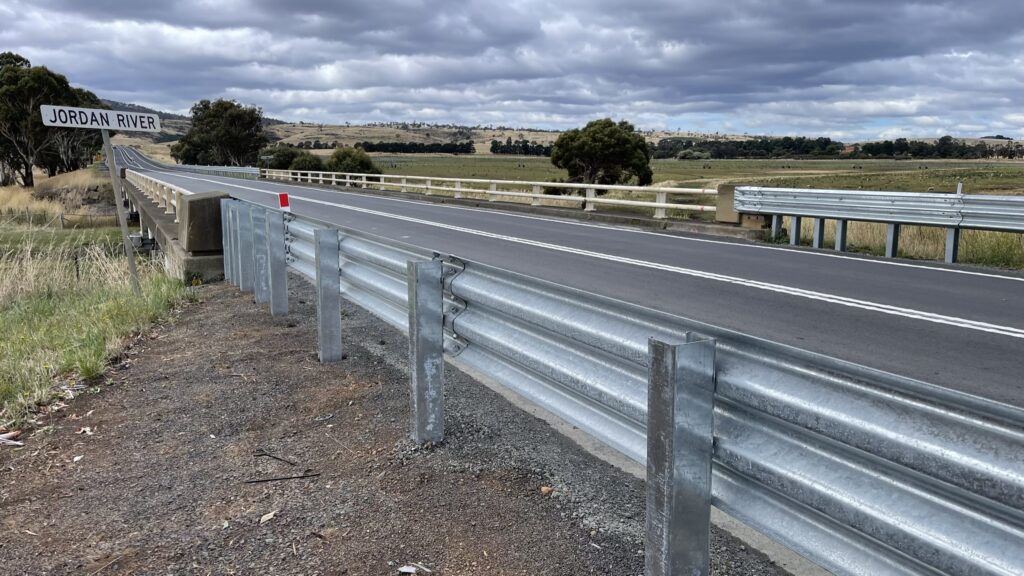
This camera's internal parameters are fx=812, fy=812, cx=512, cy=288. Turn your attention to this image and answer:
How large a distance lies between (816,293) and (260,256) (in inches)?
239

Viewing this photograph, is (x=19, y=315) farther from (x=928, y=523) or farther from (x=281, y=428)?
(x=928, y=523)

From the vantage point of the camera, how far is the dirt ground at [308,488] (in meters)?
3.29

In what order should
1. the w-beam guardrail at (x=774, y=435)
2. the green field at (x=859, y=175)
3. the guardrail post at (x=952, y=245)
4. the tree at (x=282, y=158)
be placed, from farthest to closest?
the tree at (x=282, y=158)
the green field at (x=859, y=175)
the guardrail post at (x=952, y=245)
the w-beam guardrail at (x=774, y=435)

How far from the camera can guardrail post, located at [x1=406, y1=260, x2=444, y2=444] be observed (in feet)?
14.1

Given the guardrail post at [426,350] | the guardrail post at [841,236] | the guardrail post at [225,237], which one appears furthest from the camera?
the guardrail post at [841,236]

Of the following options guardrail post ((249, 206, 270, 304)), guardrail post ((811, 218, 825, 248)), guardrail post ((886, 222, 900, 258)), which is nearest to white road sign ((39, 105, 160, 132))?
guardrail post ((249, 206, 270, 304))

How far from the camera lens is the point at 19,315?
11.4 meters

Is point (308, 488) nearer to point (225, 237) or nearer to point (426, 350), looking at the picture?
point (426, 350)

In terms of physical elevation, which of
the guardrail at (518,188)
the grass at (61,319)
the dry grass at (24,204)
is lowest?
the dry grass at (24,204)

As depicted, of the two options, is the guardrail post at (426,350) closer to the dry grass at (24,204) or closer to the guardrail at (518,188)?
the guardrail at (518,188)

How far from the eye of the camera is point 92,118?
11289 millimetres

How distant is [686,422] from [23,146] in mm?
80848

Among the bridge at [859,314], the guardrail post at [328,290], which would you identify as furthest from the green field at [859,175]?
the guardrail post at [328,290]

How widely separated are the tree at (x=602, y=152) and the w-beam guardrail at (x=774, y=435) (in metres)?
56.8
